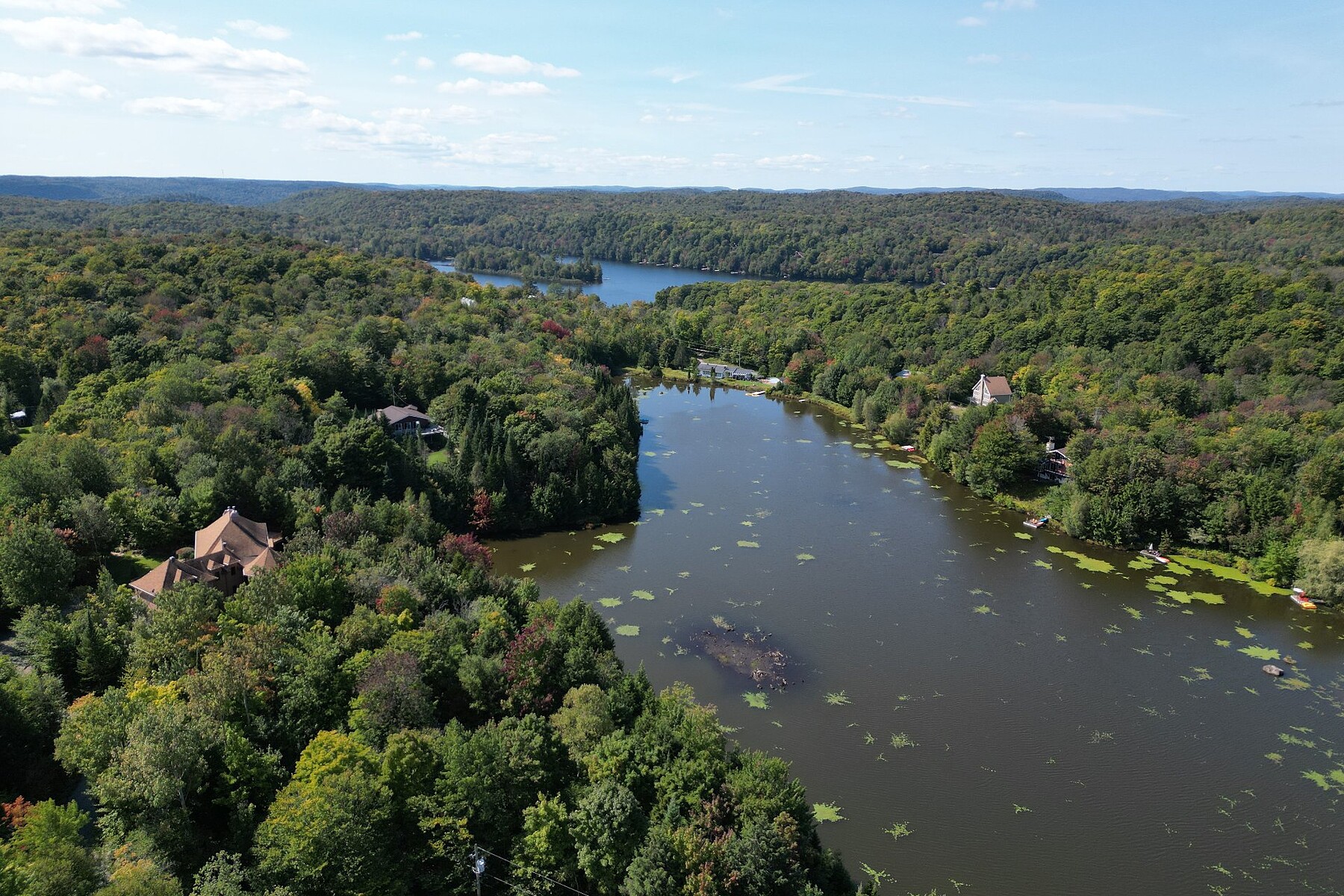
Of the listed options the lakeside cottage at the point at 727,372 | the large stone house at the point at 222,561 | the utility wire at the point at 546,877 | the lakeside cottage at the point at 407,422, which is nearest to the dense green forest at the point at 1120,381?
the lakeside cottage at the point at 727,372

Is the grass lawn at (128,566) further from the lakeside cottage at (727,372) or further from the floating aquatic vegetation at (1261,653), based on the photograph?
the lakeside cottage at (727,372)

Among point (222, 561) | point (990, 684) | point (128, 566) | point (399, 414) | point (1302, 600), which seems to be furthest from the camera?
point (399, 414)

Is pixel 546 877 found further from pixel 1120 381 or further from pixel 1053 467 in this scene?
pixel 1120 381

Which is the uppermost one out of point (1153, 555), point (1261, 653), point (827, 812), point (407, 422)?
point (407, 422)

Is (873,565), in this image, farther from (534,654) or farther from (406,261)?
(406,261)

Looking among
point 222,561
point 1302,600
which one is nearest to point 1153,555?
point 1302,600

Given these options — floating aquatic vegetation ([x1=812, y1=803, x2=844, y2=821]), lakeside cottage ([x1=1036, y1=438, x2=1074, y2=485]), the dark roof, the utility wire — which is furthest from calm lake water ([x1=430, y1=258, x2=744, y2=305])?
the utility wire

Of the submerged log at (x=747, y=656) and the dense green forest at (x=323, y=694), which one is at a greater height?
the dense green forest at (x=323, y=694)

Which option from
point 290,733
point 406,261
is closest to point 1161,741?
point 290,733
